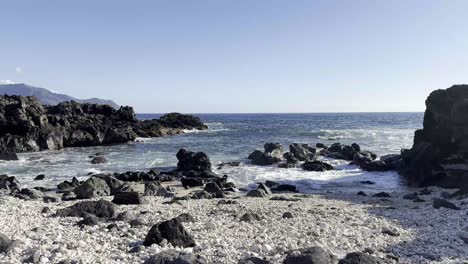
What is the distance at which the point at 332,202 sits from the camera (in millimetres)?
19703

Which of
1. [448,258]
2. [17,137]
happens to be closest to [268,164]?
[448,258]

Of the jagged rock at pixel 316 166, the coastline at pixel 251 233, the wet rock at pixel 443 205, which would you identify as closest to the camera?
the coastline at pixel 251 233

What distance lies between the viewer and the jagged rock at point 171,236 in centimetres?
1023

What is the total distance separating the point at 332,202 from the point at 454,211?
16.6 feet

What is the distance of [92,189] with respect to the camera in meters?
20.9

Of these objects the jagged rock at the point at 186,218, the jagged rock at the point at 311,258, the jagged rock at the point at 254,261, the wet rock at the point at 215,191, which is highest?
the jagged rock at the point at 311,258

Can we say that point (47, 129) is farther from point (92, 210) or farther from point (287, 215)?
point (287, 215)

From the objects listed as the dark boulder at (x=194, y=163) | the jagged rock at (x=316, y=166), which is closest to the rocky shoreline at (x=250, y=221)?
the dark boulder at (x=194, y=163)

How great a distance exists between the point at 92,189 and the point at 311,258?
14889 mm

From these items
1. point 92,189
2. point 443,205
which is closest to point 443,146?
point 443,205

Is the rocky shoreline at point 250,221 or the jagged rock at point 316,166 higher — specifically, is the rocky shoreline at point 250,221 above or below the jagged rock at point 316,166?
above

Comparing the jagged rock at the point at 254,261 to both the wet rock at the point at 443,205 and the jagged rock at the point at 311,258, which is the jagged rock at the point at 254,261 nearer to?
the jagged rock at the point at 311,258

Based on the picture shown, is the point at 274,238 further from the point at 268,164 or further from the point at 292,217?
the point at 268,164

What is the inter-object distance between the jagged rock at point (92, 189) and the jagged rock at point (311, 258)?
14.1 meters
